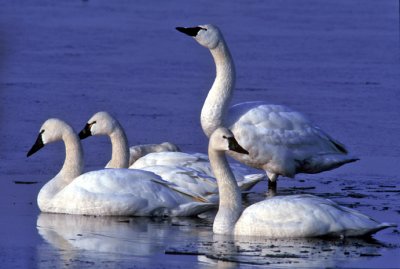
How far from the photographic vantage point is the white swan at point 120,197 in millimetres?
8453

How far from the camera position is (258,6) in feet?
69.2

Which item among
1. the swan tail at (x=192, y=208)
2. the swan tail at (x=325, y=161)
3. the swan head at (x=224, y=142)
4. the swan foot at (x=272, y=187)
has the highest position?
the swan head at (x=224, y=142)

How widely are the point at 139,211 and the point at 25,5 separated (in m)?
12.1

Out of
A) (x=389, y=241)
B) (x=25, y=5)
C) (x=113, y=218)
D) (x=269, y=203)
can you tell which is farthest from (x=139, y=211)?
(x=25, y=5)

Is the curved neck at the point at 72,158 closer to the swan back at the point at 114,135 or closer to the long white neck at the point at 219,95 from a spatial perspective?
the swan back at the point at 114,135

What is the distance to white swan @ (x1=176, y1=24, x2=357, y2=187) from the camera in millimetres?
9938

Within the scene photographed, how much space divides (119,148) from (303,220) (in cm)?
254

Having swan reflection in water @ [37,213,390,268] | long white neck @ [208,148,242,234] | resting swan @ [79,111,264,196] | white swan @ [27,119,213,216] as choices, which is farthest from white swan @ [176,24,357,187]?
long white neck @ [208,148,242,234]

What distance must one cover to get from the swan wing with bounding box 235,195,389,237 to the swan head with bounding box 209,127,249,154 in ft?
1.47

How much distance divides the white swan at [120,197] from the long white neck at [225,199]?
2.03 feet

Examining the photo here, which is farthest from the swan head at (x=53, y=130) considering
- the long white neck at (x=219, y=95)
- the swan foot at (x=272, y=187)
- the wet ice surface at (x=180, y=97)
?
the swan foot at (x=272, y=187)

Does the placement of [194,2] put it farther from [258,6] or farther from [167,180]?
[167,180]

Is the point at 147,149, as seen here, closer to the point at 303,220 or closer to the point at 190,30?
the point at 190,30

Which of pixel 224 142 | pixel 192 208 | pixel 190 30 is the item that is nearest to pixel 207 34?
pixel 190 30
